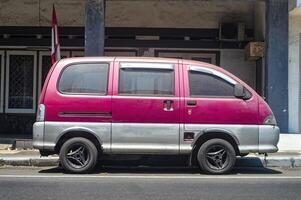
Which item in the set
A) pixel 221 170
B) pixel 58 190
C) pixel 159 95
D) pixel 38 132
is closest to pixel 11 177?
pixel 38 132

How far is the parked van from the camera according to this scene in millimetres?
10875

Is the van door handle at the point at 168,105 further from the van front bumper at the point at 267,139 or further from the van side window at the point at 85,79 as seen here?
the van front bumper at the point at 267,139

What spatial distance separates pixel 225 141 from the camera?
10984 mm

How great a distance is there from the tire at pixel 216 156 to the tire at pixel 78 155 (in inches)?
75.0

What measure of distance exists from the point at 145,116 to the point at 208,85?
1280 millimetres

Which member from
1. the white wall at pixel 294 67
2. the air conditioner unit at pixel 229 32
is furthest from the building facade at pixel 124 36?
the white wall at pixel 294 67

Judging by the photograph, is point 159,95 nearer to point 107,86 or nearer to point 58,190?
point 107,86

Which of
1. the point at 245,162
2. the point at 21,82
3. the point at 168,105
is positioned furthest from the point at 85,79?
the point at 21,82

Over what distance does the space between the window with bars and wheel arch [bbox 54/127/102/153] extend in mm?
7547

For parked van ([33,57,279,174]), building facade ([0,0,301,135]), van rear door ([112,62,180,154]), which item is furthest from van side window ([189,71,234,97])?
building facade ([0,0,301,135])

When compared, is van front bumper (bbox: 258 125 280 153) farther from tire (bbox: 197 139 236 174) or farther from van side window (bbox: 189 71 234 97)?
van side window (bbox: 189 71 234 97)

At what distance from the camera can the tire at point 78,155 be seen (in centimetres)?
1085

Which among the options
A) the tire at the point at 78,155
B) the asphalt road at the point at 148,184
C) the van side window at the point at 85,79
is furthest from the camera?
the van side window at the point at 85,79

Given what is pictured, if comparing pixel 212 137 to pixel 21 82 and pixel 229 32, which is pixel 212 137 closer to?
pixel 229 32
